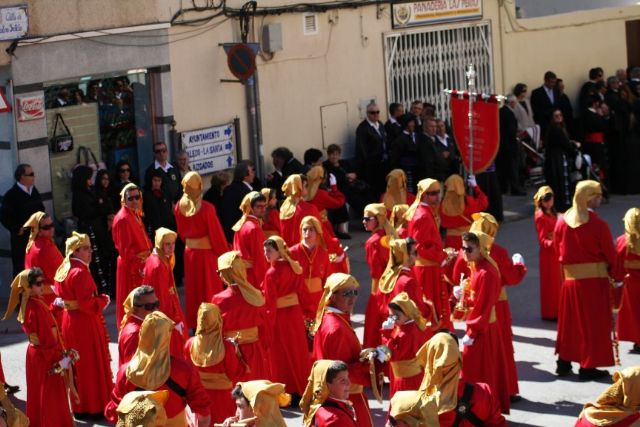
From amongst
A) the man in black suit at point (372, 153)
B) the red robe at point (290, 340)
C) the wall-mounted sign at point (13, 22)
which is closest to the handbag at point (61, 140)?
the wall-mounted sign at point (13, 22)

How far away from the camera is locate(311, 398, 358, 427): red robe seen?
861 cm

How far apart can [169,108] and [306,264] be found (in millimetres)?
5430

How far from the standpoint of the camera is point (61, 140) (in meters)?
16.8

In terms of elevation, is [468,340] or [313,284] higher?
[313,284]

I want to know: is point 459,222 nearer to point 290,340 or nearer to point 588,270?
point 588,270

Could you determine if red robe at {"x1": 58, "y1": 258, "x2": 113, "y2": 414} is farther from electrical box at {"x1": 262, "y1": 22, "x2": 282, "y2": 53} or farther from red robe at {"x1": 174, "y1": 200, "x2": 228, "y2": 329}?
electrical box at {"x1": 262, "y1": 22, "x2": 282, "y2": 53}

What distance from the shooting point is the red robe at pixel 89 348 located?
1222 centimetres

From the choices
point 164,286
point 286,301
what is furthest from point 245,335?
point 164,286

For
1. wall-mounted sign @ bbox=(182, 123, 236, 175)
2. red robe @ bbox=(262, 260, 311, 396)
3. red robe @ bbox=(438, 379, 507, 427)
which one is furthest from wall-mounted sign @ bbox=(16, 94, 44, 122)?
red robe @ bbox=(438, 379, 507, 427)

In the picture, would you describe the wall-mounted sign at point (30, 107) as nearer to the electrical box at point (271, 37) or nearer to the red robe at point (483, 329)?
the electrical box at point (271, 37)

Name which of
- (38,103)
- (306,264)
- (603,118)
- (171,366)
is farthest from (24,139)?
(603,118)

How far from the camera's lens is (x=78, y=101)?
17.1 metres

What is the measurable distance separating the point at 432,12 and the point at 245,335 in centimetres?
1121

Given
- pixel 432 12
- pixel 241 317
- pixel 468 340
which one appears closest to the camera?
pixel 241 317
